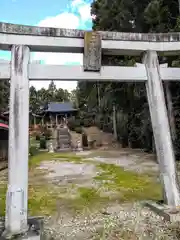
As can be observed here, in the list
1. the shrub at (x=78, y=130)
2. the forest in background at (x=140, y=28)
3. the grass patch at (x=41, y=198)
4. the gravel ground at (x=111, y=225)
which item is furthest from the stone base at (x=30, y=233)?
the shrub at (x=78, y=130)

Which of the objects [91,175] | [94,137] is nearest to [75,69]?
[91,175]

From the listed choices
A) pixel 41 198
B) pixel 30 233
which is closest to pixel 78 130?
pixel 41 198

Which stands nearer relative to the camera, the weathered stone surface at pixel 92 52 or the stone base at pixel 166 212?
the stone base at pixel 166 212

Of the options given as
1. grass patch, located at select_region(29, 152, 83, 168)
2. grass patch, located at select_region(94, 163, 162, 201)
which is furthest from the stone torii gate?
grass patch, located at select_region(29, 152, 83, 168)

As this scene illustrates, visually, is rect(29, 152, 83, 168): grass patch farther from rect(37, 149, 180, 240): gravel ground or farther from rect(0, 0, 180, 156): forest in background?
rect(37, 149, 180, 240): gravel ground

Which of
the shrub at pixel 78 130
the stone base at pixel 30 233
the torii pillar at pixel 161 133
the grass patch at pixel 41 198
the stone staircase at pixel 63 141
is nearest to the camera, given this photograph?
the stone base at pixel 30 233

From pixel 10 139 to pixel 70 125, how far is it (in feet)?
82.0

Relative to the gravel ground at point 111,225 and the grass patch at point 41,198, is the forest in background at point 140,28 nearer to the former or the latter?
the grass patch at point 41,198

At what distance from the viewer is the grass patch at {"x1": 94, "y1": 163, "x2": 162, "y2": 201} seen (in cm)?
573

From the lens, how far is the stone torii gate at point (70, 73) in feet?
11.0

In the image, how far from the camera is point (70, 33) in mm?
3920

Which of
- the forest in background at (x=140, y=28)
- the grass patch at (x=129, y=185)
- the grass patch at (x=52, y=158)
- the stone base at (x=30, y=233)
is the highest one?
the forest in background at (x=140, y=28)

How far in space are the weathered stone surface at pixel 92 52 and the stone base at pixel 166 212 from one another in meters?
2.50

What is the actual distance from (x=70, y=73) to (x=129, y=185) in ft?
14.0
